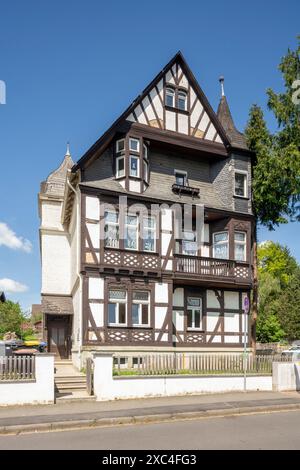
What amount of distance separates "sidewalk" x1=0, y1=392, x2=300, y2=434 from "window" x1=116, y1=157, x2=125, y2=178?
11.3 meters

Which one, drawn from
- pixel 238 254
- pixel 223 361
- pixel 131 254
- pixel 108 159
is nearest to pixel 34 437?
pixel 223 361

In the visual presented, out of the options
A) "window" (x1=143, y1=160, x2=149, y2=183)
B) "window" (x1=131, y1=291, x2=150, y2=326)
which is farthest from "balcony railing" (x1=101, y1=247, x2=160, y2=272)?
"window" (x1=143, y1=160, x2=149, y2=183)

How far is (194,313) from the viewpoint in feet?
84.9

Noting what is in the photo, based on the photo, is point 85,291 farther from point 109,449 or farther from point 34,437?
point 109,449

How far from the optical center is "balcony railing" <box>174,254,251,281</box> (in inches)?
987

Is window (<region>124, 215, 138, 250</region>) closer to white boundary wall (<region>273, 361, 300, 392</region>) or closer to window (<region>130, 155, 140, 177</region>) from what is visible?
window (<region>130, 155, 140, 177</region>)

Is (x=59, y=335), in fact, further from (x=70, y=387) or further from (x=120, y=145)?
(x=120, y=145)

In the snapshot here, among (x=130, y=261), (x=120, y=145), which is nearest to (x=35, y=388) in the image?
(x=130, y=261)

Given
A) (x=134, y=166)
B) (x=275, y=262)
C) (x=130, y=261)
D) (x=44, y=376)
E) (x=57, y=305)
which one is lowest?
(x=44, y=376)

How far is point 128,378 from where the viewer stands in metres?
16.8

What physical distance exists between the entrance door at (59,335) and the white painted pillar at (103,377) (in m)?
12.1

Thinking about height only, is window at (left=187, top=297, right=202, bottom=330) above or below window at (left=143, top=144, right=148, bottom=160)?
below

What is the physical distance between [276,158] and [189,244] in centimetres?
645

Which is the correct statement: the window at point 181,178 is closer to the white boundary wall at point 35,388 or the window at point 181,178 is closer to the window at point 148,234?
the window at point 148,234
